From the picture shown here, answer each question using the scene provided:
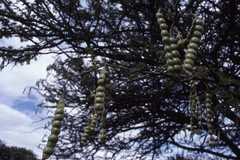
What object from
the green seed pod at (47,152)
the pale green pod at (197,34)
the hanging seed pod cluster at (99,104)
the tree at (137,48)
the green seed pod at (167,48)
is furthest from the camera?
the tree at (137,48)

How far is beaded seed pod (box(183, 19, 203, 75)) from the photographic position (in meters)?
3.62

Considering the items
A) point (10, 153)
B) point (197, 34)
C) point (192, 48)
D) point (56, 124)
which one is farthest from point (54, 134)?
point (10, 153)

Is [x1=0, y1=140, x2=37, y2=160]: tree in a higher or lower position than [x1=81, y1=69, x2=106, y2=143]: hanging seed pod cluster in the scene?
higher

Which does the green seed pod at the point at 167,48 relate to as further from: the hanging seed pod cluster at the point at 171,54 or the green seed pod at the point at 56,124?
the green seed pod at the point at 56,124

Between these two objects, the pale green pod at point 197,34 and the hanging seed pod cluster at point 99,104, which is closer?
the pale green pod at point 197,34

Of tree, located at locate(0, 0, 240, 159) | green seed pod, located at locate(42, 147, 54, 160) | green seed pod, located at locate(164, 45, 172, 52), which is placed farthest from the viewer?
tree, located at locate(0, 0, 240, 159)

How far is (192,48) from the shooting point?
3.76 m

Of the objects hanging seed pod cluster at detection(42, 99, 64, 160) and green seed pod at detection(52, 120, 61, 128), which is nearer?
hanging seed pod cluster at detection(42, 99, 64, 160)

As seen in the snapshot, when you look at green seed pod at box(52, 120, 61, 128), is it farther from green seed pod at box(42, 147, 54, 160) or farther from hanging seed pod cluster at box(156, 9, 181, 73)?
hanging seed pod cluster at box(156, 9, 181, 73)

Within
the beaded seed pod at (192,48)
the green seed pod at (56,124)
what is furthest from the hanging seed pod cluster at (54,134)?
the beaded seed pod at (192,48)

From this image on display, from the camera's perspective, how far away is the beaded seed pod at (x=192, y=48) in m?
3.62

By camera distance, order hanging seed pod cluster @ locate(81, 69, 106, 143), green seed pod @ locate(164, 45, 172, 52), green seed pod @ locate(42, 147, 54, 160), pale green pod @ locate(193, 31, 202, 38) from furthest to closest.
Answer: hanging seed pod cluster @ locate(81, 69, 106, 143)
pale green pod @ locate(193, 31, 202, 38)
green seed pod @ locate(164, 45, 172, 52)
green seed pod @ locate(42, 147, 54, 160)

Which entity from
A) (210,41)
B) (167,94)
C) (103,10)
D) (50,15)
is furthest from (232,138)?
(50,15)

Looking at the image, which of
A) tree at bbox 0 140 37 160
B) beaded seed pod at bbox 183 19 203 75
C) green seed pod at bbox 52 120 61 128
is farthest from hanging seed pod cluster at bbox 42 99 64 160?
tree at bbox 0 140 37 160
